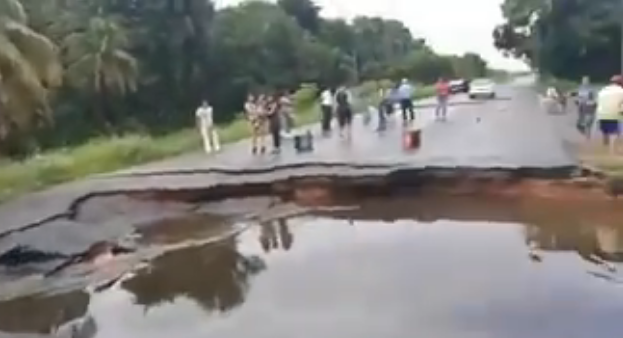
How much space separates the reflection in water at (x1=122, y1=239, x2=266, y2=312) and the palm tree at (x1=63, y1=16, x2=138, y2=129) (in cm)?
3204

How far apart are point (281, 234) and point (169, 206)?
2.79m

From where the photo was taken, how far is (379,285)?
1140cm

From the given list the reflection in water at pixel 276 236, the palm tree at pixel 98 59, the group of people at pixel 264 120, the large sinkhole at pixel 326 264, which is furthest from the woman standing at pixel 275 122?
the palm tree at pixel 98 59

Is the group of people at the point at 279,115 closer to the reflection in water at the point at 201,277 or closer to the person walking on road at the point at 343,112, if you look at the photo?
the person walking on road at the point at 343,112

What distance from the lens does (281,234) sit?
15.3 metres

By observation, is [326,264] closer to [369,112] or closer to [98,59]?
[369,112]

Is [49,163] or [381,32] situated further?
[381,32]

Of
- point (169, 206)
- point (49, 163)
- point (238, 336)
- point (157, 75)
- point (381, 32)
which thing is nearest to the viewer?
point (238, 336)

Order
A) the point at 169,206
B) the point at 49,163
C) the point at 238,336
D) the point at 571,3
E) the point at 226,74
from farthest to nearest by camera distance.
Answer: the point at 571,3 → the point at 226,74 → the point at 49,163 → the point at 169,206 → the point at 238,336

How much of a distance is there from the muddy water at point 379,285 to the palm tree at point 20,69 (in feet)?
30.2

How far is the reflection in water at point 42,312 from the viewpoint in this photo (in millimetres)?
10586

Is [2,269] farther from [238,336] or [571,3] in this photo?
[571,3]

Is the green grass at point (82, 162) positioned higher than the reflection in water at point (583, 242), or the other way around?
the green grass at point (82, 162)

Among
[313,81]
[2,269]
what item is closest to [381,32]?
[313,81]
